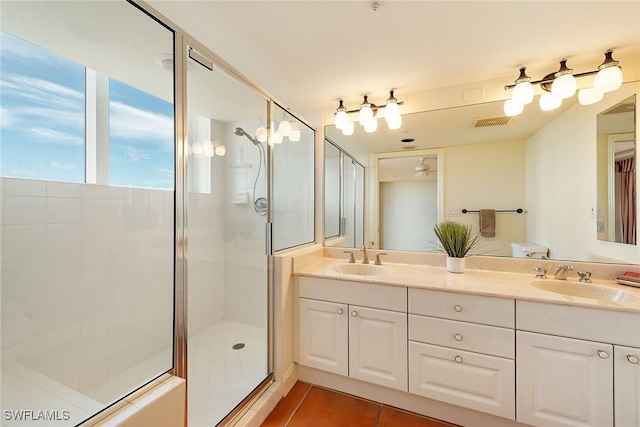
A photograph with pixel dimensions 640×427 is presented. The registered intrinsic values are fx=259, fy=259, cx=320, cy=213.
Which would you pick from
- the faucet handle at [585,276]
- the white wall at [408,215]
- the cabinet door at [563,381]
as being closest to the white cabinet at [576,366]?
the cabinet door at [563,381]

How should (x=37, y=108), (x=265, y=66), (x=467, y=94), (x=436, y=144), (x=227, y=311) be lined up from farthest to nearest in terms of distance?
(x=227, y=311)
(x=436, y=144)
(x=467, y=94)
(x=265, y=66)
(x=37, y=108)

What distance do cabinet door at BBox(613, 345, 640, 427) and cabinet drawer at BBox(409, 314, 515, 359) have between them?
15.8 inches

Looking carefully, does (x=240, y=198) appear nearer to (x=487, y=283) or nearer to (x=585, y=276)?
(x=487, y=283)

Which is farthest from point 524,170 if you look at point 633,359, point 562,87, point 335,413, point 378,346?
point 335,413

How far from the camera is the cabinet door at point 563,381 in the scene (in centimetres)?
121

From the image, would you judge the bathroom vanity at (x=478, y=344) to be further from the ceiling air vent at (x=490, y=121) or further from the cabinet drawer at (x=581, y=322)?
the ceiling air vent at (x=490, y=121)

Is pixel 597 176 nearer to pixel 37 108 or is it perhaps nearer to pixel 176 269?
pixel 176 269

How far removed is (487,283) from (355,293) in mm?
803

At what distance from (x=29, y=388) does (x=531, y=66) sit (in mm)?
3331

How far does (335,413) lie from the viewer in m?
1.60

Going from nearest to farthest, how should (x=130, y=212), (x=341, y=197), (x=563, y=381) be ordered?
(x=563, y=381)
(x=130, y=212)
(x=341, y=197)

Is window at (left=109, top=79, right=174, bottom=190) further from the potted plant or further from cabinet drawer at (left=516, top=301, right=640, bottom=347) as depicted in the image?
cabinet drawer at (left=516, top=301, right=640, bottom=347)

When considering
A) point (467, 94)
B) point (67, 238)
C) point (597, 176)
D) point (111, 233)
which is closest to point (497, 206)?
point (597, 176)

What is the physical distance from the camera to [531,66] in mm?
1718
